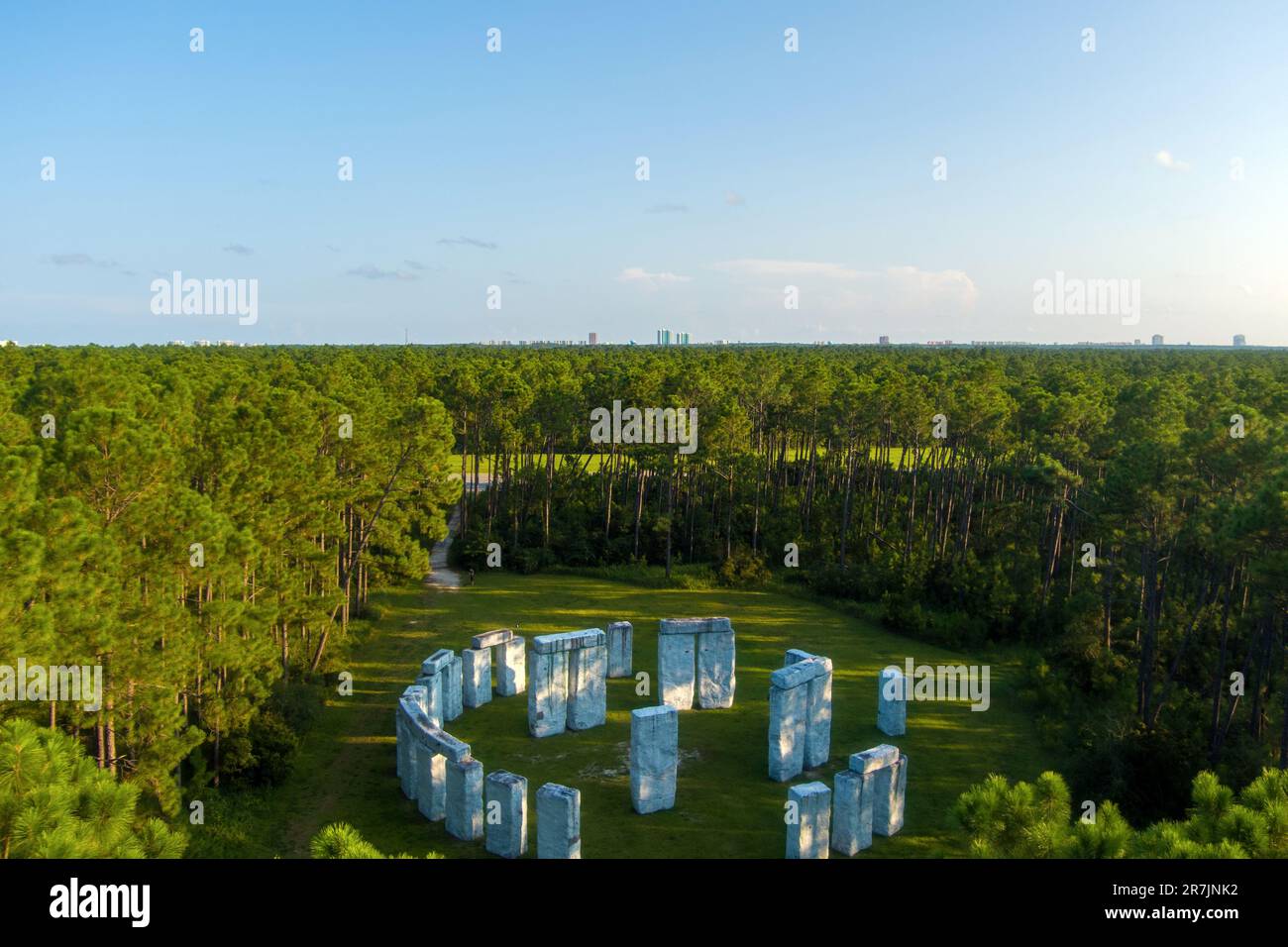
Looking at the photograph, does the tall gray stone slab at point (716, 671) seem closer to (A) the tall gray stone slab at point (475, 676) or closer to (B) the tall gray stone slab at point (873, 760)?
(A) the tall gray stone slab at point (475, 676)

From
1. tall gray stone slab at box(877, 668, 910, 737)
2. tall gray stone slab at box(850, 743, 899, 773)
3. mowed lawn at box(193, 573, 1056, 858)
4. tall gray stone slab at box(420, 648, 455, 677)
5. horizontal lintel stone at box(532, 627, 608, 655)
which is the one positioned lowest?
mowed lawn at box(193, 573, 1056, 858)

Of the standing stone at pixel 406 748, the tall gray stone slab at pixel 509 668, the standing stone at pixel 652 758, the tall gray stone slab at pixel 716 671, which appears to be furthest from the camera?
the tall gray stone slab at pixel 509 668

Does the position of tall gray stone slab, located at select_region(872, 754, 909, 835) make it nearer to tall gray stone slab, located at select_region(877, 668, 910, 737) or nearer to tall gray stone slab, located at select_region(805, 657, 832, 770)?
tall gray stone slab, located at select_region(805, 657, 832, 770)

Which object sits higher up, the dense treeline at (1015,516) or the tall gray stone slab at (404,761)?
the dense treeline at (1015,516)

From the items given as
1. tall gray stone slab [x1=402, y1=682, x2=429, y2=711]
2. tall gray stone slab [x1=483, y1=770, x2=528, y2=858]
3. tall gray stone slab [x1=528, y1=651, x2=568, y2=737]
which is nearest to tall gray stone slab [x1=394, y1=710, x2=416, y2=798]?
tall gray stone slab [x1=402, y1=682, x2=429, y2=711]

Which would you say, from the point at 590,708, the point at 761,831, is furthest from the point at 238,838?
the point at 761,831

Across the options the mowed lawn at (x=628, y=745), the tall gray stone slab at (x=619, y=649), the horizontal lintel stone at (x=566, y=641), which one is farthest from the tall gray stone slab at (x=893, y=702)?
the tall gray stone slab at (x=619, y=649)
